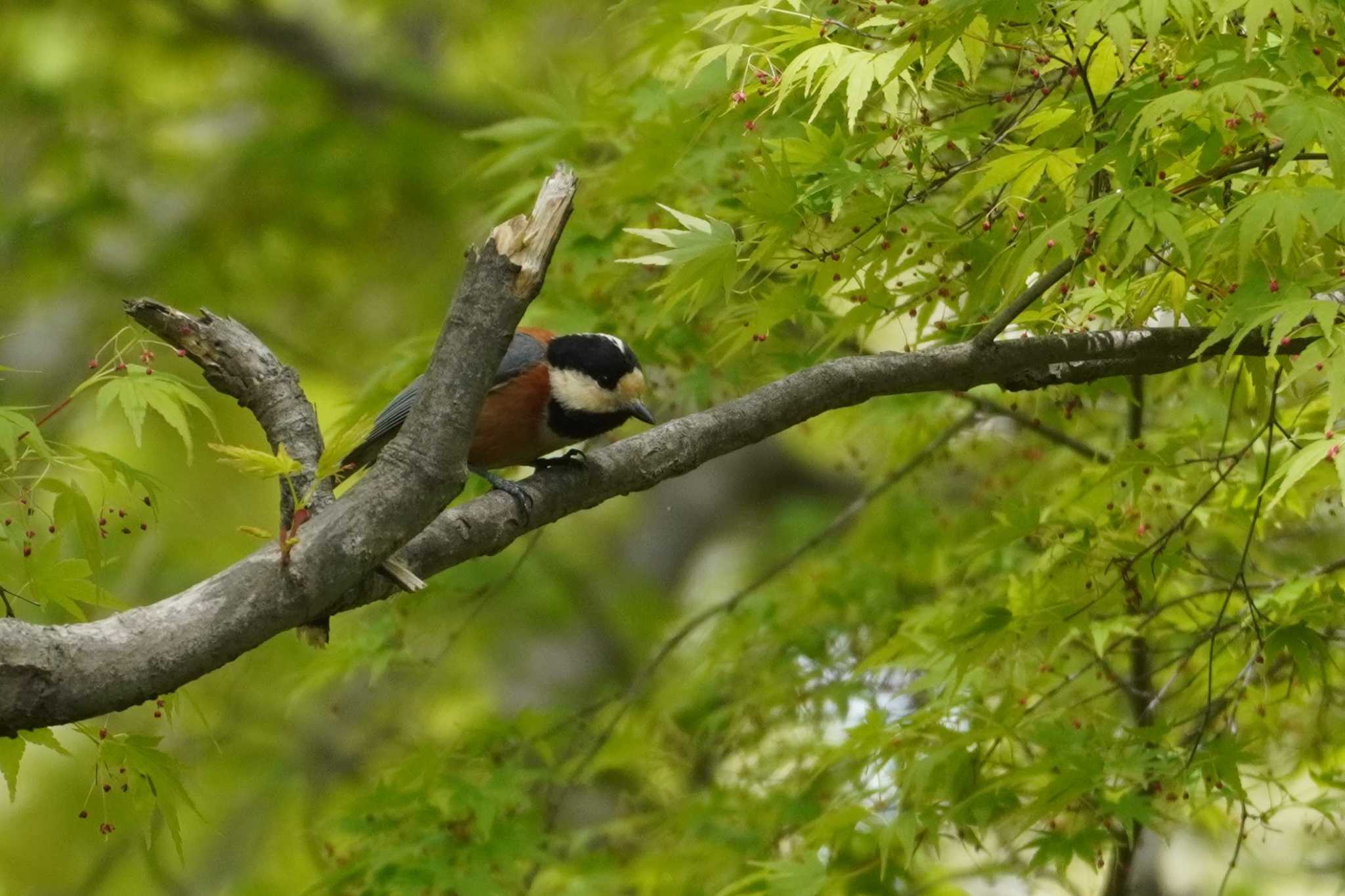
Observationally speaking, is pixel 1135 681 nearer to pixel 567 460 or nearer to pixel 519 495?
pixel 567 460

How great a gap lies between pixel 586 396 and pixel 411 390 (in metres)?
0.49

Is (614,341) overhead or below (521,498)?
below

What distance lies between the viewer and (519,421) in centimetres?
378

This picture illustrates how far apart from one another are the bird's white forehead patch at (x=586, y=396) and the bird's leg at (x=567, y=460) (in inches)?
21.5

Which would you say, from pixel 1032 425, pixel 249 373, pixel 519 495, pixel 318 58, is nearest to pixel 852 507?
pixel 1032 425

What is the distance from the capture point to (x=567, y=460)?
309cm

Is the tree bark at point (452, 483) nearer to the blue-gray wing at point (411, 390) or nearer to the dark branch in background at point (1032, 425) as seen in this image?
the blue-gray wing at point (411, 390)

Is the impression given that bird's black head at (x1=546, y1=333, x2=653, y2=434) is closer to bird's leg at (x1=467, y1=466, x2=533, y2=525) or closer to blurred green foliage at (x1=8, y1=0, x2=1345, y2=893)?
blurred green foliage at (x1=8, y1=0, x2=1345, y2=893)

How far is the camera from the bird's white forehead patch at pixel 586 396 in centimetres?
377

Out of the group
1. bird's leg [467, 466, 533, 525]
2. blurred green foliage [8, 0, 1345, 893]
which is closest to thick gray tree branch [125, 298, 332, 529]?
blurred green foliage [8, 0, 1345, 893]

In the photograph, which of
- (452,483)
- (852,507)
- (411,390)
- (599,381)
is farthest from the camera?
(852,507)

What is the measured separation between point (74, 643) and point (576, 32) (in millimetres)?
8975

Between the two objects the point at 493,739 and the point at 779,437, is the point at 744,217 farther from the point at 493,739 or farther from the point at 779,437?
the point at 779,437

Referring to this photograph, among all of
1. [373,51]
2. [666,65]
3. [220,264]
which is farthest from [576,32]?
[666,65]
